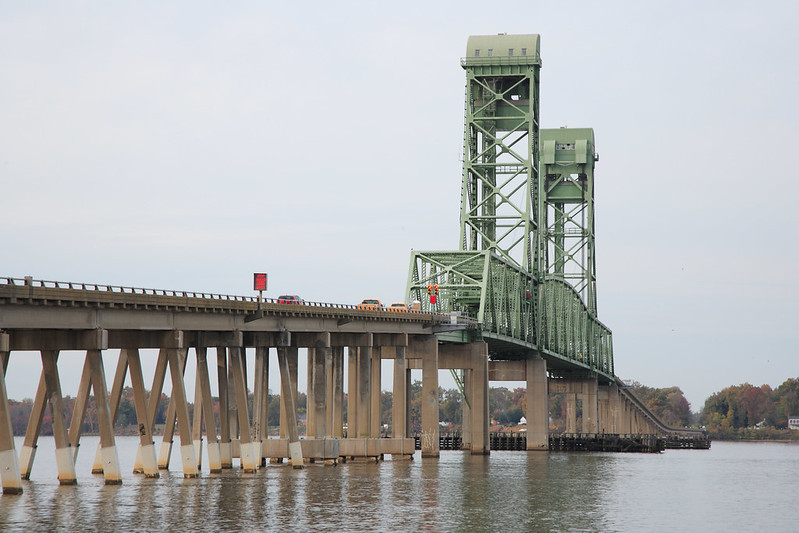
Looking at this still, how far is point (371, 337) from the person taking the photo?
94250 millimetres

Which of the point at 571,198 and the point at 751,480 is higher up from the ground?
the point at 571,198

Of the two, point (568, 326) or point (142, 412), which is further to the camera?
point (568, 326)

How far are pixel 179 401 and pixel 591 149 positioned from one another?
12263 centimetres

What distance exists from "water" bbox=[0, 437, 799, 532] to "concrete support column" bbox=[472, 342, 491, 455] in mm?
24521

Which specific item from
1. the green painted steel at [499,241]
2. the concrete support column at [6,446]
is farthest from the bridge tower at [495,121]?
the concrete support column at [6,446]

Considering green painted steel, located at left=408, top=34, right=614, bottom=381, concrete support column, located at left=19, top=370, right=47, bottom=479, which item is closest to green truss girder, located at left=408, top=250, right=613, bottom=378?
green painted steel, located at left=408, top=34, right=614, bottom=381

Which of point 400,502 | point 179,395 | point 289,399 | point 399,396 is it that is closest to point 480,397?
point 399,396

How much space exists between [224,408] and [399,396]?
1103 inches

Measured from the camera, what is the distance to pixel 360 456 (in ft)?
314

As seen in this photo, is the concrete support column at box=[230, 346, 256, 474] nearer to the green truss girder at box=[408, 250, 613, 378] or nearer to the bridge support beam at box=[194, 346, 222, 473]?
the bridge support beam at box=[194, 346, 222, 473]

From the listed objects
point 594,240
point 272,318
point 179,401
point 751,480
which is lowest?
point 751,480

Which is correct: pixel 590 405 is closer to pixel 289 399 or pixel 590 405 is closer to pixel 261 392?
pixel 261 392

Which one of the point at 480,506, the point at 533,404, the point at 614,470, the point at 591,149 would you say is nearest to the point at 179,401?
the point at 480,506

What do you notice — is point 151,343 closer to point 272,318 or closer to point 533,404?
point 272,318
